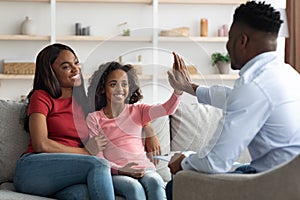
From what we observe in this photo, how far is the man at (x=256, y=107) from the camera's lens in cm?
220

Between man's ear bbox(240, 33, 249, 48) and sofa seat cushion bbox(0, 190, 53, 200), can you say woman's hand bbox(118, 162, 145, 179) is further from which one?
man's ear bbox(240, 33, 249, 48)

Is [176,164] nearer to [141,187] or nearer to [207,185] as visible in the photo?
[207,185]

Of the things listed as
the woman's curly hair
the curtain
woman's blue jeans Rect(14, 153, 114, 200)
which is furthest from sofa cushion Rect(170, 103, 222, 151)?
the curtain

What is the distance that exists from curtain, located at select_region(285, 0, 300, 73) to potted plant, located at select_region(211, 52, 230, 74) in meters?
0.73

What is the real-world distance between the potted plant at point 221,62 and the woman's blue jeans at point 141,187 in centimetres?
396

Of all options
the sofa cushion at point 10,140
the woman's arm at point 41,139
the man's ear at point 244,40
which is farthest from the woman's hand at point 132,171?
the man's ear at point 244,40

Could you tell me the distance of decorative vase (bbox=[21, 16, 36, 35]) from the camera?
6.74m

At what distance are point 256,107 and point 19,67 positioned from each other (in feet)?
15.7

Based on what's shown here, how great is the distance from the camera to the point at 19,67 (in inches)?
262

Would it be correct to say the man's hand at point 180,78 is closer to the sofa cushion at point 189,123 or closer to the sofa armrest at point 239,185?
the sofa cushion at point 189,123

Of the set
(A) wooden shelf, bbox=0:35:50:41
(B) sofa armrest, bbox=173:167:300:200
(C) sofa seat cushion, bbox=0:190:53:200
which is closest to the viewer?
(B) sofa armrest, bbox=173:167:300:200

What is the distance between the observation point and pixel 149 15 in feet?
23.1

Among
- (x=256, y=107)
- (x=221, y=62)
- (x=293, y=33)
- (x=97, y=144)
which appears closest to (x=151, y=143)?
(x=97, y=144)

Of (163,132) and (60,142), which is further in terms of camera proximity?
(163,132)
